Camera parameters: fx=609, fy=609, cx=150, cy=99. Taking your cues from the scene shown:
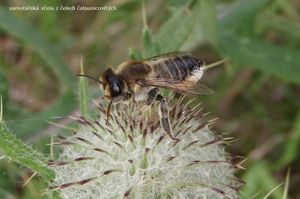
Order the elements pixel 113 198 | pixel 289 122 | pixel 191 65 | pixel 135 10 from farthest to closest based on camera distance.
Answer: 1. pixel 135 10
2. pixel 289 122
3. pixel 191 65
4. pixel 113 198

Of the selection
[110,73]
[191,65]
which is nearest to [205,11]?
[191,65]

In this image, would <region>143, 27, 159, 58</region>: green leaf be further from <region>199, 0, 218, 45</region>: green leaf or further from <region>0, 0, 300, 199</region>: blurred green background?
<region>0, 0, 300, 199</region>: blurred green background

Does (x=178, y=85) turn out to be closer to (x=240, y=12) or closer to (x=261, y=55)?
(x=261, y=55)

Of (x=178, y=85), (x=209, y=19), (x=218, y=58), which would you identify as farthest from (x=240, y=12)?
(x=178, y=85)

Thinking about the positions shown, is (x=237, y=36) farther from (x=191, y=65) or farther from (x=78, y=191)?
(x=78, y=191)

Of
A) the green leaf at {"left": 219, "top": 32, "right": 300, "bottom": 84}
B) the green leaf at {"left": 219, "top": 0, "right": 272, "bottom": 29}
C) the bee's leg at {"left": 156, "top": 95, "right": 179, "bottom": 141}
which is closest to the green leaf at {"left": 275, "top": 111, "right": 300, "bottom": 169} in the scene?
the green leaf at {"left": 219, "top": 32, "right": 300, "bottom": 84}

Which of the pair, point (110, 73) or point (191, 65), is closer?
point (110, 73)
